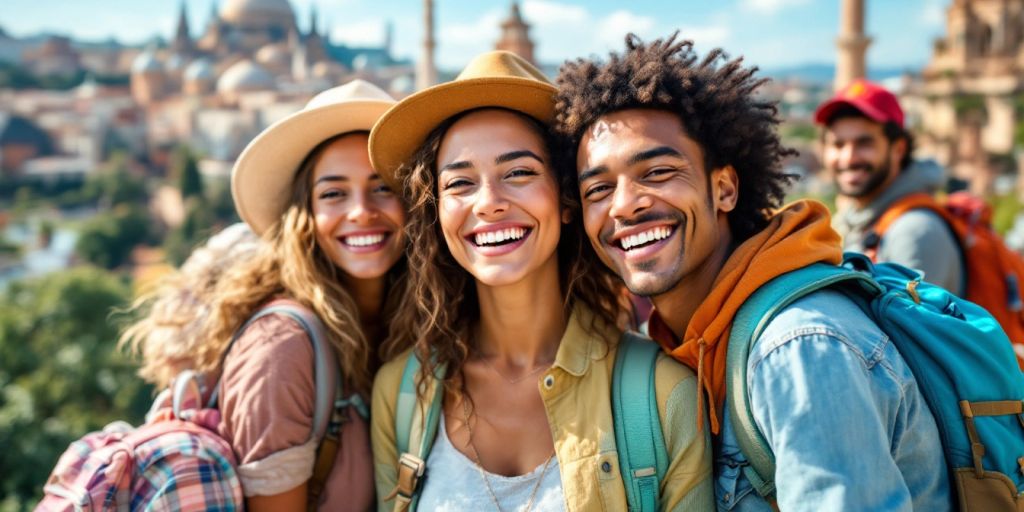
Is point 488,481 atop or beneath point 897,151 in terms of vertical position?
beneath

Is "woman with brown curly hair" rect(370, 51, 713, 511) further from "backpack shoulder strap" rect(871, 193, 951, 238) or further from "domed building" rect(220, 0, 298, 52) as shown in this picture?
"domed building" rect(220, 0, 298, 52)

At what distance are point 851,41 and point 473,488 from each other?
10.8 metres

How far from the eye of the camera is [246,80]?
46.2 metres

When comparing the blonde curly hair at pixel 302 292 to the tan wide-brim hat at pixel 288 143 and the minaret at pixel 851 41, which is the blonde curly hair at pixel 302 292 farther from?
the minaret at pixel 851 41

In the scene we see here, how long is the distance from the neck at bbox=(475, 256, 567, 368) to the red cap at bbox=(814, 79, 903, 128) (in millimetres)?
1798

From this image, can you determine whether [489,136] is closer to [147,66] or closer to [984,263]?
[984,263]

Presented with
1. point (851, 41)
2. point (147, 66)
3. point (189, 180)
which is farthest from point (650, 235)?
point (147, 66)

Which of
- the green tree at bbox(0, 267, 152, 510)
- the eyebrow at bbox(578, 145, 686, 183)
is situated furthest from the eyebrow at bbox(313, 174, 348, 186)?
the green tree at bbox(0, 267, 152, 510)

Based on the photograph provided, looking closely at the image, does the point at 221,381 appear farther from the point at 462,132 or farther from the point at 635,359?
the point at 635,359

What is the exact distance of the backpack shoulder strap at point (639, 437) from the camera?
1.46 m

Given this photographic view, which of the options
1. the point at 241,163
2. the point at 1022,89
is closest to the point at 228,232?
the point at 241,163

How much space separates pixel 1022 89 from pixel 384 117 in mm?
28919

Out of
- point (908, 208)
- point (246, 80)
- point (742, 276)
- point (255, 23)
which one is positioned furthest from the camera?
point (255, 23)

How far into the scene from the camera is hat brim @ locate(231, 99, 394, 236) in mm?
1982
